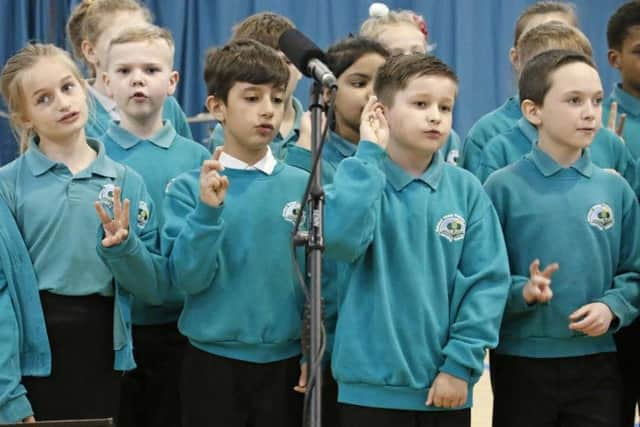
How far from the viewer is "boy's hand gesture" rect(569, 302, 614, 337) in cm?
280

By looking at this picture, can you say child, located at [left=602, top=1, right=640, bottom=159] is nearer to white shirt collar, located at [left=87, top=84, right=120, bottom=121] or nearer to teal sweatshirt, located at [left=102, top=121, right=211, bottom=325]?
teal sweatshirt, located at [left=102, top=121, right=211, bottom=325]

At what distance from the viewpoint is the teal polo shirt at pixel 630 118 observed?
347cm

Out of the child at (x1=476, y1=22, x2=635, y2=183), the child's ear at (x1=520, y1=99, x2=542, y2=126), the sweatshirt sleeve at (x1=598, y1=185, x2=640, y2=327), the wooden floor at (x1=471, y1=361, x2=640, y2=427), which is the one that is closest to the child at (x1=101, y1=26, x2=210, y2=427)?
the child at (x1=476, y1=22, x2=635, y2=183)

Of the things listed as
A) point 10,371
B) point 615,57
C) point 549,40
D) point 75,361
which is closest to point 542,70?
point 549,40

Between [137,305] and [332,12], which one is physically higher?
[332,12]

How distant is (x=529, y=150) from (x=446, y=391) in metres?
0.97

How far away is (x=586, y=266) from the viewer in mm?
2885

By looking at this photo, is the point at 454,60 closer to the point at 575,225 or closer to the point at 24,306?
the point at 575,225

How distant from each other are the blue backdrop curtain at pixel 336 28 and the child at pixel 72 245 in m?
3.62

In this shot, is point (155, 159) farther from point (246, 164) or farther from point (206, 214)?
point (206, 214)

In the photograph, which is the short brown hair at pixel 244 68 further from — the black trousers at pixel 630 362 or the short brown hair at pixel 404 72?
the black trousers at pixel 630 362

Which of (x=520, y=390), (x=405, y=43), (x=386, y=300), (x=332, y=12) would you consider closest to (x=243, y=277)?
(x=386, y=300)

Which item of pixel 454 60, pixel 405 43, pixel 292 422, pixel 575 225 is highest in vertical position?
pixel 454 60

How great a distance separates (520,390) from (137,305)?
1.12m
